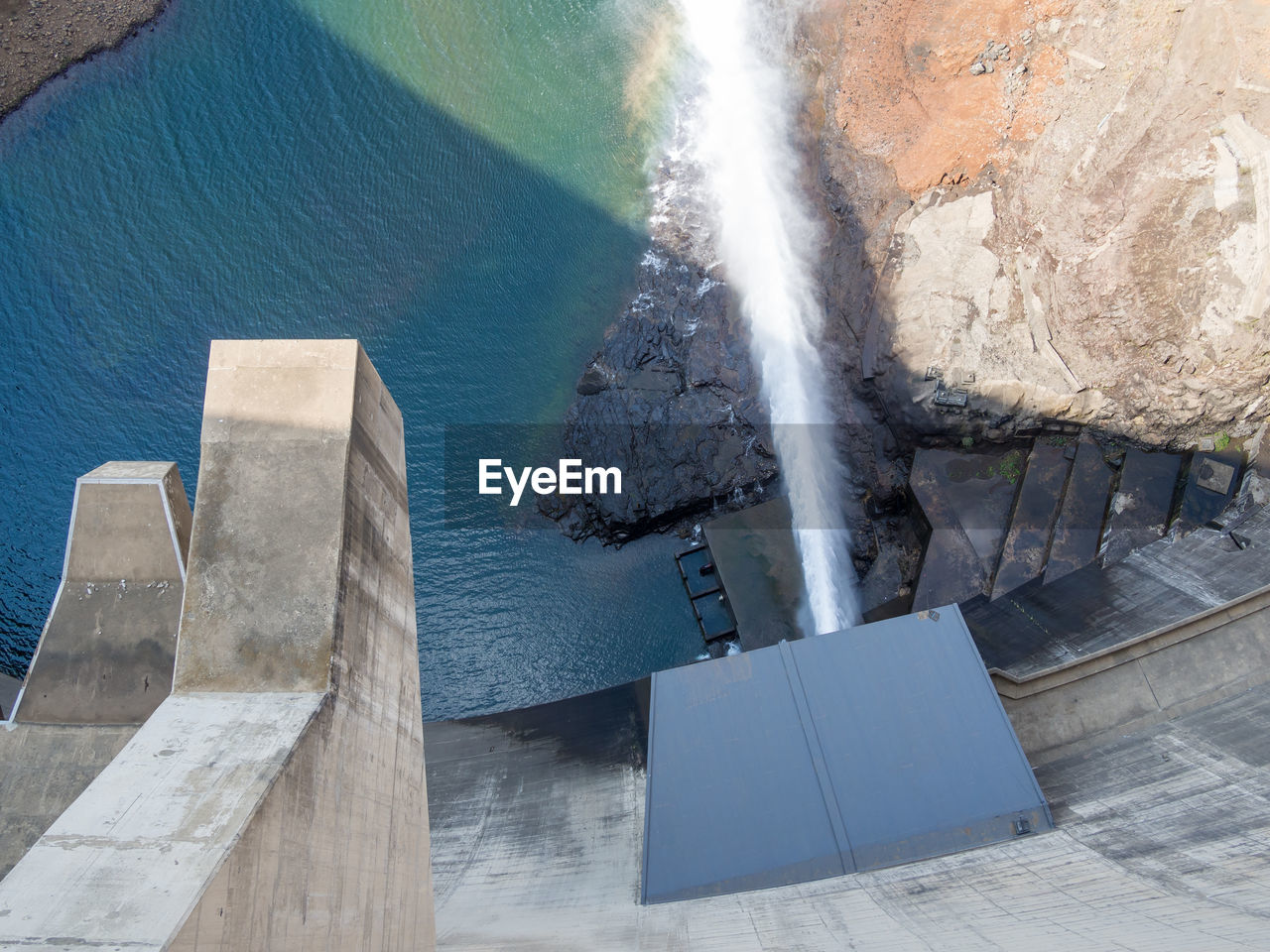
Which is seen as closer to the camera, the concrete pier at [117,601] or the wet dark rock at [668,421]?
the concrete pier at [117,601]

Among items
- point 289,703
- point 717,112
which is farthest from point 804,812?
point 717,112

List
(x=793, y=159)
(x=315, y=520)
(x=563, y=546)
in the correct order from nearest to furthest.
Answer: (x=315, y=520) → (x=563, y=546) → (x=793, y=159)

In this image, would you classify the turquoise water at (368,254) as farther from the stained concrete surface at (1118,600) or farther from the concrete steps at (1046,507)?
the stained concrete surface at (1118,600)

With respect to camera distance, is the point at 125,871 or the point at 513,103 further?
the point at 513,103

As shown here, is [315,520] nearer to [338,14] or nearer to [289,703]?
[289,703]

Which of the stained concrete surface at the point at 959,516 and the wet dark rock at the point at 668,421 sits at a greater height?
the wet dark rock at the point at 668,421

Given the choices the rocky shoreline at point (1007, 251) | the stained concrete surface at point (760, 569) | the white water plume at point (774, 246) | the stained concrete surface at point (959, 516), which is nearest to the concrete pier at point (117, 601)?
the rocky shoreline at point (1007, 251)

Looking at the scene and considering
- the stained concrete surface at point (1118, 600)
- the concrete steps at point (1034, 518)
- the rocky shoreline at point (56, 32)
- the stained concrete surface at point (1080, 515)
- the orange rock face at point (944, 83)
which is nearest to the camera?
the stained concrete surface at point (1118, 600)
